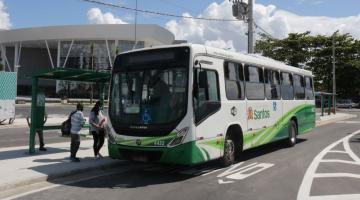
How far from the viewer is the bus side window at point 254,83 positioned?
13.2 m

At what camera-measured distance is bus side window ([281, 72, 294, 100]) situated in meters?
16.4

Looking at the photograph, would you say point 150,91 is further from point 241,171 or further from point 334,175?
point 334,175

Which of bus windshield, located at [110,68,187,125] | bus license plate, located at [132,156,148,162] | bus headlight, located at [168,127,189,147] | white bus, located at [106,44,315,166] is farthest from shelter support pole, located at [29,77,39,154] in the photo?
bus headlight, located at [168,127,189,147]

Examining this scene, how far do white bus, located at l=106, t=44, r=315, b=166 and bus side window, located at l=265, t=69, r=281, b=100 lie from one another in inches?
79.5

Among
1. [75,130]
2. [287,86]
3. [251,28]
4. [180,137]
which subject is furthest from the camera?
[251,28]

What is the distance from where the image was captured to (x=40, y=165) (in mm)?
11227

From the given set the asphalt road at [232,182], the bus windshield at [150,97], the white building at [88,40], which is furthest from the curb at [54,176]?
the white building at [88,40]

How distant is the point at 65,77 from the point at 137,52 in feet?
12.9

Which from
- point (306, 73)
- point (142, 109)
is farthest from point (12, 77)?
point (142, 109)

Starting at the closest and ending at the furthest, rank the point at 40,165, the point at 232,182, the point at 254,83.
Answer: the point at 232,182
the point at 40,165
the point at 254,83

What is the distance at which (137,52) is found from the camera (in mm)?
11188

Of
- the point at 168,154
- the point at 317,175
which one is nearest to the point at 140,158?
the point at 168,154

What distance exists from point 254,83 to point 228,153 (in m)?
2.80

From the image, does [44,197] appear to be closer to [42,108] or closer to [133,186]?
[133,186]
